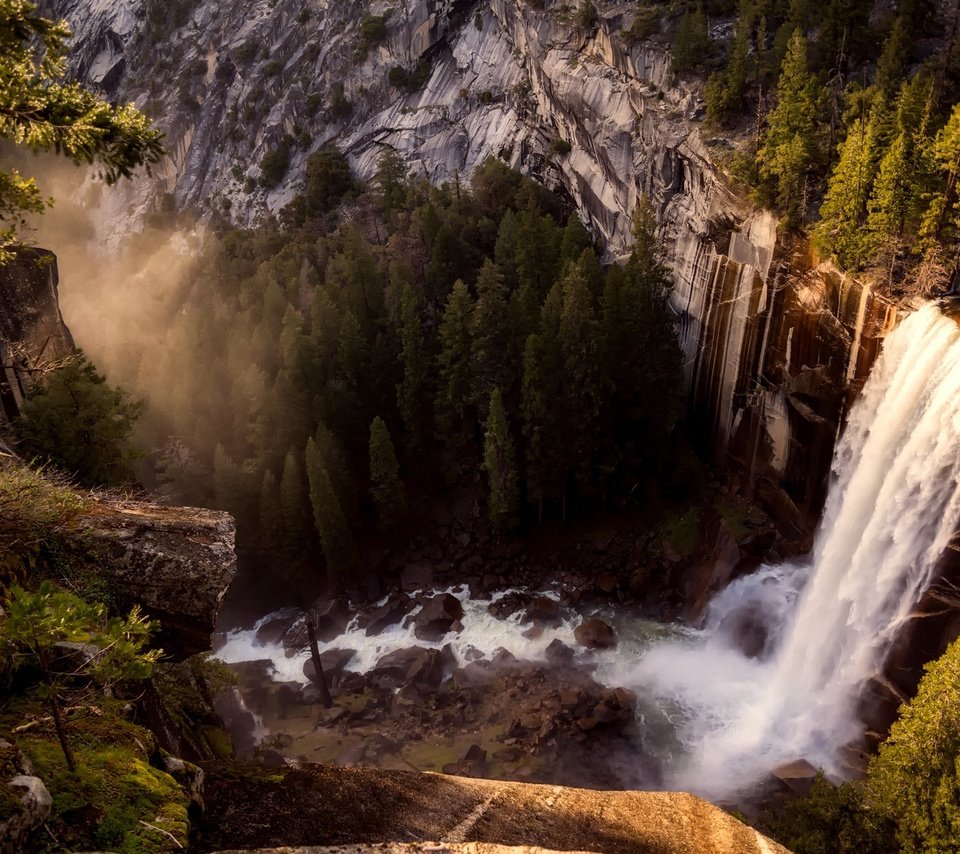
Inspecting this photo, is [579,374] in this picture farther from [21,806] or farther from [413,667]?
[21,806]

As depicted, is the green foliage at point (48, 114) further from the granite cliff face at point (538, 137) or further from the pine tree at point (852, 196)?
the pine tree at point (852, 196)

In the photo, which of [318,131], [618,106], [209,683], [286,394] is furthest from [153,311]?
[209,683]

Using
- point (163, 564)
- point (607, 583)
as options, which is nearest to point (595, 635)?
point (607, 583)

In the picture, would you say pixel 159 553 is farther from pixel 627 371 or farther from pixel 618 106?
pixel 618 106

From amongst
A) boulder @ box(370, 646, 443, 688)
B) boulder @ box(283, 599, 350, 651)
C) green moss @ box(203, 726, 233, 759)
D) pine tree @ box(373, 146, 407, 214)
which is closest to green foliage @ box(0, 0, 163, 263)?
green moss @ box(203, 726, 233, 759)

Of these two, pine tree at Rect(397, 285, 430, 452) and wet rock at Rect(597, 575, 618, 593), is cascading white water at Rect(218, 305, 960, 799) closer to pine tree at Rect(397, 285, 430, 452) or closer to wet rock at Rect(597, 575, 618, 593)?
wet rock at Rect(597, 575, 618, 593)

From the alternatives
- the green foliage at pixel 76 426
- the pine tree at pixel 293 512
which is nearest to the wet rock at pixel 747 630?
the pine tree at pixel 293 512
